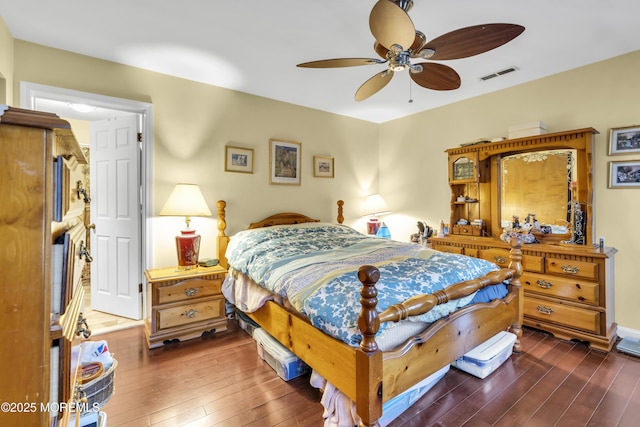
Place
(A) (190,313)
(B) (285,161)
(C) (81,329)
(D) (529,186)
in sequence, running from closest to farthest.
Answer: (C) (81,329)
(A) (190,313)
(D) (529,186)
(B) (285,161)

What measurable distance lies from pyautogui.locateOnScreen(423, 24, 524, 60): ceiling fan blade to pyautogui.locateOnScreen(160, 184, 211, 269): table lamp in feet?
7.62

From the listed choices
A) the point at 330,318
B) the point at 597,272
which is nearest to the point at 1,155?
the point at 330,318

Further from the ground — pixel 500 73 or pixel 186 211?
pixel 500 73

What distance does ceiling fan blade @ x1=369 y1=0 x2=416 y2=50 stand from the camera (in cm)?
141

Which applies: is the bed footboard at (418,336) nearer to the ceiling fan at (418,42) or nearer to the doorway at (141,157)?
the ceiling fan at (418,42)

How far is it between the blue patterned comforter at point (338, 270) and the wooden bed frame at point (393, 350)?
84 mm

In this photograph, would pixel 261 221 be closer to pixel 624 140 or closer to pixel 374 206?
pixel 374 206

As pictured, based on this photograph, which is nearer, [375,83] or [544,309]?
[375,83]

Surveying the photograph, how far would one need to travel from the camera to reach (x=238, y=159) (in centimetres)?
346

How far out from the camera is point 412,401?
5.87 ft

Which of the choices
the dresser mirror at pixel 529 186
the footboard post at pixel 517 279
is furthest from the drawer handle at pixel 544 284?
the footboard post at pixel 517 279

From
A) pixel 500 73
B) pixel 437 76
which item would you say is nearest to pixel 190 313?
pixel 437 76

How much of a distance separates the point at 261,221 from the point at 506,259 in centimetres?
271

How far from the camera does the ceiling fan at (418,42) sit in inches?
58.4
